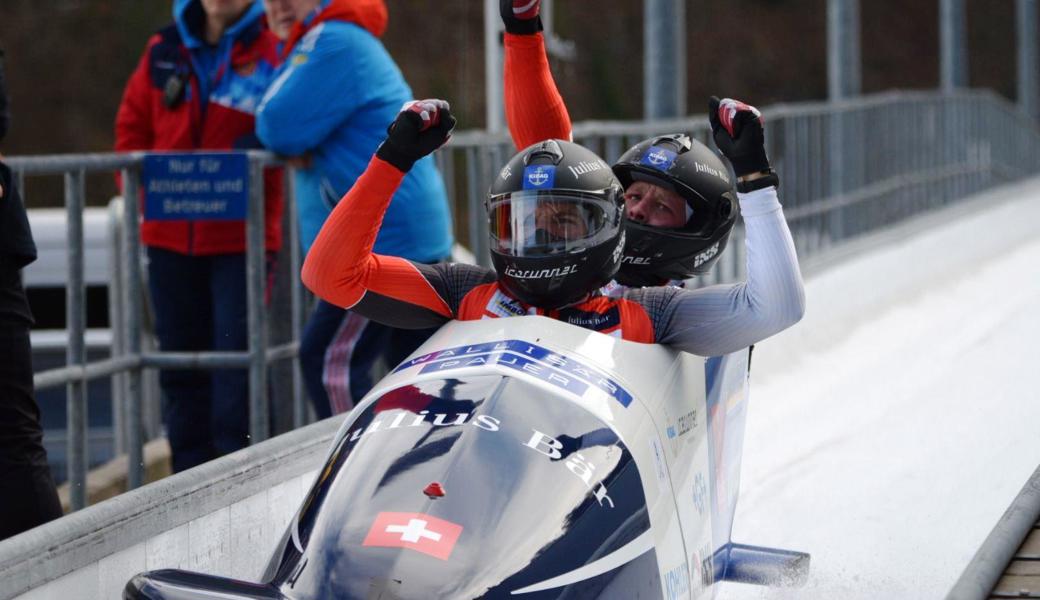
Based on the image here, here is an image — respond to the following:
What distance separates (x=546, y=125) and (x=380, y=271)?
0.93 metres

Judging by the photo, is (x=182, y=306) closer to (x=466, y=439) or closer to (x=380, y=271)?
(x=380, y=271)

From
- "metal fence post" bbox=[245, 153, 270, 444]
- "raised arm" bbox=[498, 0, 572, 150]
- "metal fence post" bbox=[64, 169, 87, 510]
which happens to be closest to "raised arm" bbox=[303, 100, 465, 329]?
"raised arm" bbox=[498, 0, 572, 150]

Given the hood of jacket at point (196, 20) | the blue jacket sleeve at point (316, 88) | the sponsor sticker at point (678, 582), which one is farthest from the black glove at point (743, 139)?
the hood of jacket at point (196, 20)

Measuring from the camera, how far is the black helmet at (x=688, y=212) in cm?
350

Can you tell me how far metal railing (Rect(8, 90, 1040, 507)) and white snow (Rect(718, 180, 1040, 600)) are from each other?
635mm

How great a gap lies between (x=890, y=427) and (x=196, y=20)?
268cm

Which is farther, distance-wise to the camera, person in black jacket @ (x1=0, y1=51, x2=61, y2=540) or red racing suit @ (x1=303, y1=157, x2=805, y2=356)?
person in black jacket @ (x1=0, y1=51, x2=61, y2=540)

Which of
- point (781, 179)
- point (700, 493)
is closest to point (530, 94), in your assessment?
point (700, 493)

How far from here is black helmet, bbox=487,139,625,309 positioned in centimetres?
277

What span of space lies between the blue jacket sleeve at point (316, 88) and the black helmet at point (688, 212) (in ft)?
3.58

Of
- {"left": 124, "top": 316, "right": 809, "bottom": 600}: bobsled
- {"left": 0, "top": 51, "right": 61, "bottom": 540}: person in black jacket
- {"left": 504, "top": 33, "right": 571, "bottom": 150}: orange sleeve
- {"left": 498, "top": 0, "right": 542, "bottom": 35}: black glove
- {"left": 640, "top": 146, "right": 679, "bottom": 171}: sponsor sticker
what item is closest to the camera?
{"left": 124, "top": 316, "right": 809, "bottom": 600}: bobsled

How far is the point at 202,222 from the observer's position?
4.45 metres

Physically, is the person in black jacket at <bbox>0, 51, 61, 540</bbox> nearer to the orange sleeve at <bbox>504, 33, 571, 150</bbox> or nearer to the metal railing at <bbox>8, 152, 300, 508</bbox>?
the metal railing at <bbox>8, 152, 300, 508</bbox>

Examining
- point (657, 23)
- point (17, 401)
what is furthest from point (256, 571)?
point (657, 23)
